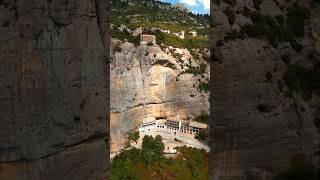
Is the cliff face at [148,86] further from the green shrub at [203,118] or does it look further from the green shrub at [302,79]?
the green shrub at [302,79]

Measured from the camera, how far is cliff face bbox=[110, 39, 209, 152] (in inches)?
1252

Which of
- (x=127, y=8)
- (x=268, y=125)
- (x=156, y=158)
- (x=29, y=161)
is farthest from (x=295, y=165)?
(x=127, y=8)

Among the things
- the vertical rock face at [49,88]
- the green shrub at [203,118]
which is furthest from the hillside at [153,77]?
the vertical rock face at [49,88]

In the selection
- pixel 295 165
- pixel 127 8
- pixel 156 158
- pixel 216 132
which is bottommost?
pixel 156 158

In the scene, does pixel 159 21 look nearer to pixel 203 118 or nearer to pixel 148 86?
pixel 203 118

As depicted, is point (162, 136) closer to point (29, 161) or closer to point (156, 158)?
point (156, 158)

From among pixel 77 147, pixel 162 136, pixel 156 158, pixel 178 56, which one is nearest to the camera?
pixel 77 147

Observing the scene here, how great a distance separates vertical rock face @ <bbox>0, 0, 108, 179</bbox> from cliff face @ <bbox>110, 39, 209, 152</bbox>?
65.4 feet

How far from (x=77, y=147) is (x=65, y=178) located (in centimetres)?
66

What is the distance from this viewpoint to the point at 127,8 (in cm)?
4984

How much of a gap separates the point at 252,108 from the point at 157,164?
59.5 ft

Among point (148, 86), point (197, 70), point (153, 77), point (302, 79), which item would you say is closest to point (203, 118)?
point (197, 70)

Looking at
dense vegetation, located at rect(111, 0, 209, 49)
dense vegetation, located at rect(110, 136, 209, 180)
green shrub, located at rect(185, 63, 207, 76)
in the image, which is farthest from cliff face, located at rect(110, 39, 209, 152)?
dense vegetation, located at rect(110, 136, 209, 180)

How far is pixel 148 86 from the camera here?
3466cm
